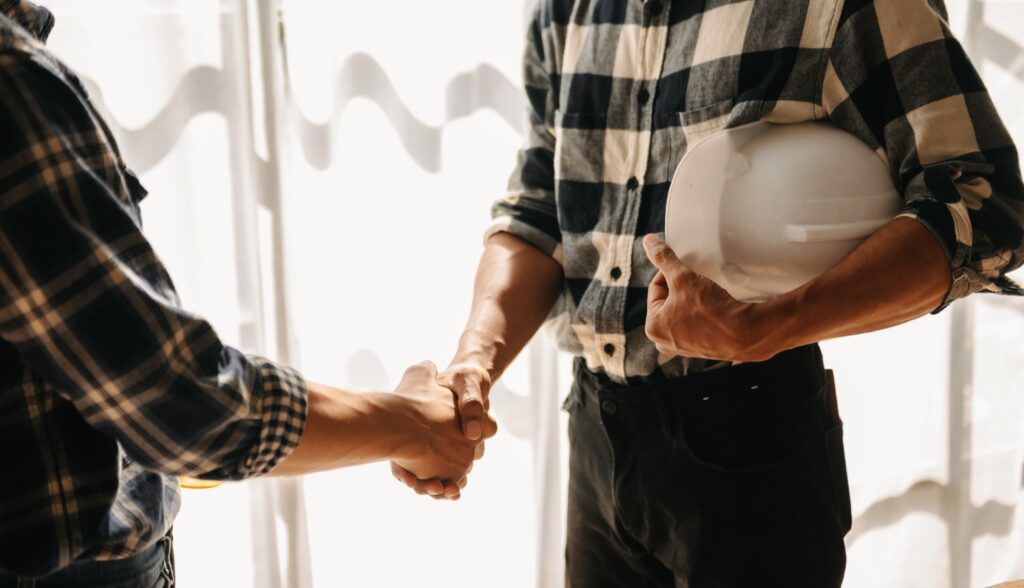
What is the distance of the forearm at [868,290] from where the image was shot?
99 centimetres

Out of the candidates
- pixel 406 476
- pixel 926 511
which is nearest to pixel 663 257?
pixel 406 476

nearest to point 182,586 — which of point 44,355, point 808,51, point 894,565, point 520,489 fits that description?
point 520,489

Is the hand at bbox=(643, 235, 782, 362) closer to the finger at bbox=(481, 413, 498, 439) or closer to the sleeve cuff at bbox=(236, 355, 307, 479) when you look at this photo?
the finger at bbox=(481, 413, 498, 439)

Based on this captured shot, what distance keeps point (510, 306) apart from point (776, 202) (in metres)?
A: 0.47

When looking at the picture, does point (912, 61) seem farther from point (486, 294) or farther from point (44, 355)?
point (44, 355)

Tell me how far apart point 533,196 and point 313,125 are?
0.60 meters

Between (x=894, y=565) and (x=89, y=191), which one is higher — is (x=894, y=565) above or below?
below

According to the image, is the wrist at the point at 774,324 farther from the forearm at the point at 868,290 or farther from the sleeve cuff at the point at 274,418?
the sleeve cuff at the point at 274,418

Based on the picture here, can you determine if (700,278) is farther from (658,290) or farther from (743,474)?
(743,474)

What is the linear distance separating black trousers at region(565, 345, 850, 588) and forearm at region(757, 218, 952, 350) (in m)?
0.14

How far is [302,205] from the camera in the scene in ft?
5.98

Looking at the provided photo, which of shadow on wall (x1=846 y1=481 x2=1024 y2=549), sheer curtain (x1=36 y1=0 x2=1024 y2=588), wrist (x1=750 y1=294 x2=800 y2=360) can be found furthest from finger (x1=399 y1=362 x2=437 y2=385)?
shadow on wall (x1=846 y1=481 x2=1024 y2=549)

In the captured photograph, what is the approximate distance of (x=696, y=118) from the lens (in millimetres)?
1159

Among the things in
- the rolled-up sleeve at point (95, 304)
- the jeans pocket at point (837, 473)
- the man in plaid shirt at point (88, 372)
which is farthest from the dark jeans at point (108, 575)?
the jeans pocket at point (837, 473)
